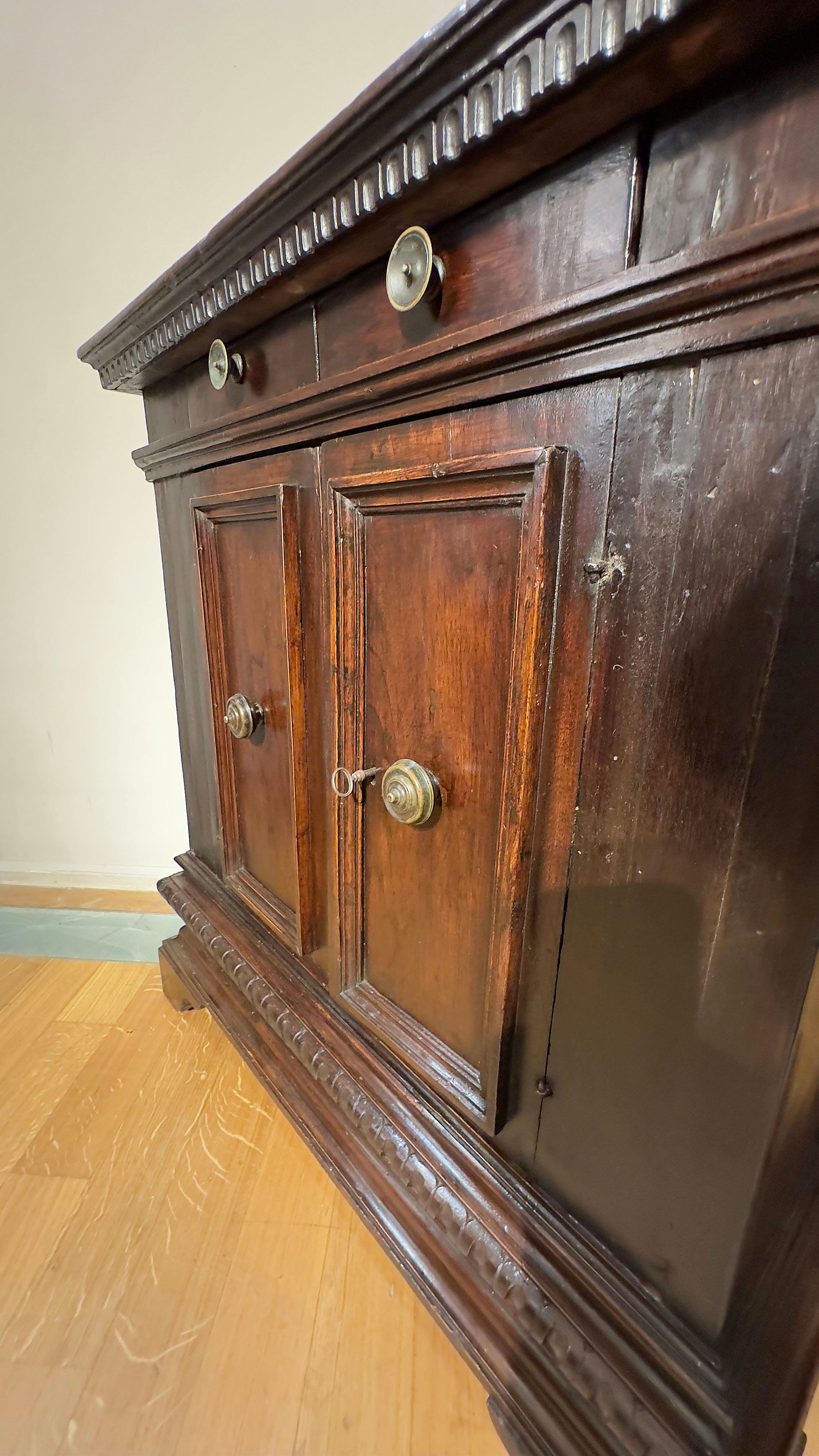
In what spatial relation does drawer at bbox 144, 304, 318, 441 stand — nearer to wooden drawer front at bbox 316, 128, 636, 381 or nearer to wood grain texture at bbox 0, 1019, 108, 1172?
wooden drawer front at bbox 316, 128, 636, 381

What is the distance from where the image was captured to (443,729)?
0.41m

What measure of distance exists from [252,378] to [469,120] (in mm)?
310

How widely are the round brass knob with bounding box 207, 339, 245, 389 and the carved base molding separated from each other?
0.62 metres

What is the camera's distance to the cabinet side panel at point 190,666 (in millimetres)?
699

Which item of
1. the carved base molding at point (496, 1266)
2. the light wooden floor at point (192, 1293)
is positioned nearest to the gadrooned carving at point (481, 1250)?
the carved base molding at point (496, 1266)

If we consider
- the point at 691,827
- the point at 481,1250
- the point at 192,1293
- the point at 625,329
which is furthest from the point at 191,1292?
the point at 625,329

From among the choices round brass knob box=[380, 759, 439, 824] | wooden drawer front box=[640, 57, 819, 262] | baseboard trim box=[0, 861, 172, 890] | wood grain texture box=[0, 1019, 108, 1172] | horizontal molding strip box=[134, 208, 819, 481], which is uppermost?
wooden drawer front box=[640, 57, 819, 262]

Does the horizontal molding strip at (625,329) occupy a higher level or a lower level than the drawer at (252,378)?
lower

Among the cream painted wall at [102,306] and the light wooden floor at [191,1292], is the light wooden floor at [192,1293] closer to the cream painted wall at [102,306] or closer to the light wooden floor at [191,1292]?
the light wooden floor at [191,1292]

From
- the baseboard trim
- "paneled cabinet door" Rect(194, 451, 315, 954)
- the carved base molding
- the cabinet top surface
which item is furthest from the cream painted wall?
the carved base molding

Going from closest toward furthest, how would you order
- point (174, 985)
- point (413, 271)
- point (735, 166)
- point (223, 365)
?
1. point (735, 166)
2. point (413, 271)
3. point (223, 365)
4. point (174, 985)

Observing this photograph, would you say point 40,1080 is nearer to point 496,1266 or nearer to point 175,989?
point 175,989

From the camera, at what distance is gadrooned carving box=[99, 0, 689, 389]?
209 mm

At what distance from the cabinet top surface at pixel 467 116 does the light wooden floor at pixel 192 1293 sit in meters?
0.88
